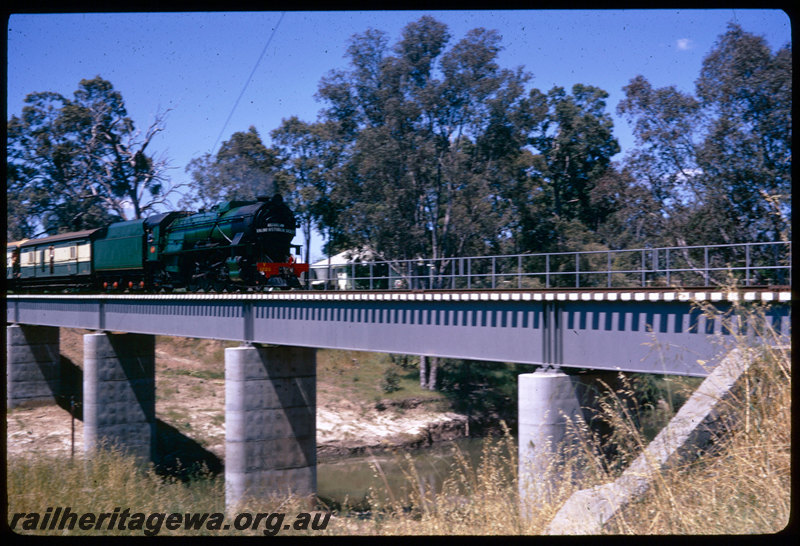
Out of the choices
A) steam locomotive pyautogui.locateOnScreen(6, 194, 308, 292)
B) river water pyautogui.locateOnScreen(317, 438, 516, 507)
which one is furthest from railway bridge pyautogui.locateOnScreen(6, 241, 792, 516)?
river water pyautogui.locateOnScreen(317, 438, 516, 507)

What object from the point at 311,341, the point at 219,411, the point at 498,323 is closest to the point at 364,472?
the point at 219,411

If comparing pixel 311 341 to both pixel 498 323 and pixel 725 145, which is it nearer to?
pixel 498 323

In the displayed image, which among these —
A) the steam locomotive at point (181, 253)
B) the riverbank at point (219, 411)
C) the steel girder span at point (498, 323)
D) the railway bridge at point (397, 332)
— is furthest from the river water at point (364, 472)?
the steam locomotive at point (181, 253)

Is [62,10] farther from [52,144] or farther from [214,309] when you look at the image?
[52,144]

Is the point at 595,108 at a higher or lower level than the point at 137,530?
higher

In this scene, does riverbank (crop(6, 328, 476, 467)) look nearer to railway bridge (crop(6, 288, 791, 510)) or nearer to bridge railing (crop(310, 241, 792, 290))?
railway bridge (crop(6, 288, 791, 510))

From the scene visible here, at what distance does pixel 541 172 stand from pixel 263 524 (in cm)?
3046

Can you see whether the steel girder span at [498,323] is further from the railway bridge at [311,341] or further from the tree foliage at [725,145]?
the tree foliage at [725,145]

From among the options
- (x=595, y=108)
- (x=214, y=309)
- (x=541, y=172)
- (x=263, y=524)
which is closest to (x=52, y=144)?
(x=214, y=309)

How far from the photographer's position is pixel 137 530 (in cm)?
743

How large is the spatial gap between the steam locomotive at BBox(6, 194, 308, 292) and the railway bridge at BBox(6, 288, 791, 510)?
86cm

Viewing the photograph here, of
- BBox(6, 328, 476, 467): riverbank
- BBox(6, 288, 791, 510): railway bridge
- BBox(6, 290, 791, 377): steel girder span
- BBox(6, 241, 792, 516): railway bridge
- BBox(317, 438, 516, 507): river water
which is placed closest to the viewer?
BBox(6, 290, 791, 377): steel girder span

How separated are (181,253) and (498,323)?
15.1 meters

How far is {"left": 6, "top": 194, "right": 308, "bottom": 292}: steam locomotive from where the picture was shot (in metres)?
23.5
